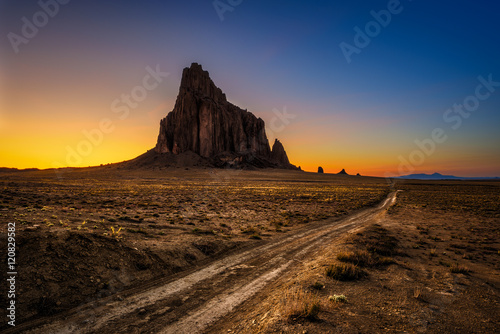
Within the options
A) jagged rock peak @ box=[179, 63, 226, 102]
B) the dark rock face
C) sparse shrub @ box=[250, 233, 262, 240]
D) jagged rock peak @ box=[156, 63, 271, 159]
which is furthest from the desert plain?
jagged rock peak @ box=[179, 63, 226, 102]

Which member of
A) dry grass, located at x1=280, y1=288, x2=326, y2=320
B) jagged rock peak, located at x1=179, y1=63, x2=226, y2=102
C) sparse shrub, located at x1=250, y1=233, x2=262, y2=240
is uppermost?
jagged rock peak, located at x1=179, y1=63, x2=226, y2=102

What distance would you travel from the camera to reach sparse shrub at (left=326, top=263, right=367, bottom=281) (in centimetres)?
807

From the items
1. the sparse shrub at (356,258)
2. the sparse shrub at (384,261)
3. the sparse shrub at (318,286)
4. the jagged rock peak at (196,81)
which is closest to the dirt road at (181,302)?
the sparse shrub at (318,286)

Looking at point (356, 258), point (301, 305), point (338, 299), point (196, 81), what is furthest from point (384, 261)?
point (196, 81)

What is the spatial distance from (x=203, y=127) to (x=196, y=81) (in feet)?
139

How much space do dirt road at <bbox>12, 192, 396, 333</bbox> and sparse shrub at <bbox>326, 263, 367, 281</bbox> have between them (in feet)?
5.96

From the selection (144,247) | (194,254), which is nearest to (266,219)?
(194,254)

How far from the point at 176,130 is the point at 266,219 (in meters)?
152

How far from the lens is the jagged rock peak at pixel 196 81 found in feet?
566

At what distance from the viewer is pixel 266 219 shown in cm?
2069

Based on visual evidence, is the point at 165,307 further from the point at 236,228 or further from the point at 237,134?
the point at 237,134

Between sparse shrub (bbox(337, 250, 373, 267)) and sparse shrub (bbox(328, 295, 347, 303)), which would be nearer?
sparse shrub (bbox(328, 295, 347, 303))

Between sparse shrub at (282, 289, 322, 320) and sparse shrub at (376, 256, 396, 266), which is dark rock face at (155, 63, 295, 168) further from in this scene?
sparse shrub at (282, 289, 322, 320)

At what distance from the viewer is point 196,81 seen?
175m
